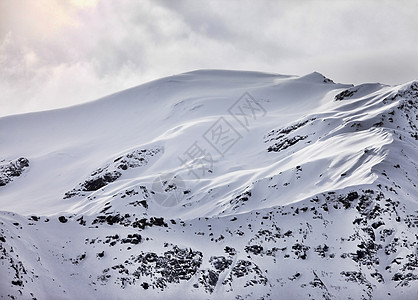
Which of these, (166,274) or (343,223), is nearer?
(166,274)

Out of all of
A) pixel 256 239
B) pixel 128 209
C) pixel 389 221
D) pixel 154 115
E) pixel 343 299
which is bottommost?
pixel 343 299

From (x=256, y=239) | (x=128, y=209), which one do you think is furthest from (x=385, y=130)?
(x=128, y=209)

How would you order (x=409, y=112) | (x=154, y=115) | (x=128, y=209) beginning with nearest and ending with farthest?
(x=128, y=209) < (x=409, y=112) < (x=154, y=115)

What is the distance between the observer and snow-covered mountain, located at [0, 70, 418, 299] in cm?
4988

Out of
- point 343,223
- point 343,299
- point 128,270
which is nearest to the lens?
point 343,299

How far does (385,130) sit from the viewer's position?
6781cm

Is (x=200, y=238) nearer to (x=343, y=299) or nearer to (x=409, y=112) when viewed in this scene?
(x=343, y=299)

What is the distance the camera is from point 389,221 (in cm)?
5344

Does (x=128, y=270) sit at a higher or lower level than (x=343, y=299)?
higher

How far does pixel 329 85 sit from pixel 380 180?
205ft

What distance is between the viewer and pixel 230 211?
195ft

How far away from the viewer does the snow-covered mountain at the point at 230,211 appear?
49.9m

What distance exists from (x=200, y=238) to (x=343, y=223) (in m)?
15.8

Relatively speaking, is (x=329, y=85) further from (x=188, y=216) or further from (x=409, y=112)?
(x=188, y=216)
